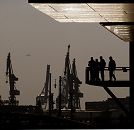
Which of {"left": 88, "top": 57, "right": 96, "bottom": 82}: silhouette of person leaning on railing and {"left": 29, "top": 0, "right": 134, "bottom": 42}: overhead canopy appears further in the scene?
{"left": 88, "top": 57, "right": 96, "bottom": 82}: silhouette of person leaning on railing

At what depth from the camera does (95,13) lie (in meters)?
37.0

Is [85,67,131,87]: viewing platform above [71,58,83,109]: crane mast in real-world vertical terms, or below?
below

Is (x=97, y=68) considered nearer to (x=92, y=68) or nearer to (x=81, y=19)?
(x=92, y=68)

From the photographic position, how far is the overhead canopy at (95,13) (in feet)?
107

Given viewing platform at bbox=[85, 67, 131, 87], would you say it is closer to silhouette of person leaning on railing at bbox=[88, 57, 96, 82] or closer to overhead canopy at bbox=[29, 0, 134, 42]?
silhouette of person leaning on railing at bbox=[88, 57, 96, 82]

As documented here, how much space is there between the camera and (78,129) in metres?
23.6

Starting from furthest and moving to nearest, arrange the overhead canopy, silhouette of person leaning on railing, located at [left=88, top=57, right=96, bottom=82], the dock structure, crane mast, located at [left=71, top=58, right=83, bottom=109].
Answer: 1. crane mast, located at [left=71, top=58, right=83, bottom=109]
2. silhouette of person leaning on railing, located at [left=88, top=57, right=96, bottom=82]
3. the overhead canopy
4. the dock structure

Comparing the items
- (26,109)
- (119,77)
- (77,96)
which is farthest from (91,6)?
(77,96)

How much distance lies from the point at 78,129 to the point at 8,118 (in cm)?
425

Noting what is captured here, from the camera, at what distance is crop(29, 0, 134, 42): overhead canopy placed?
3264cm

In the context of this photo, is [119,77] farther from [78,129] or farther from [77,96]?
[77,96]

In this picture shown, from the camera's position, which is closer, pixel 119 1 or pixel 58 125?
pixel 58 125

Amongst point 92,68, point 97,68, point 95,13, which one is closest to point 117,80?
point 97,68

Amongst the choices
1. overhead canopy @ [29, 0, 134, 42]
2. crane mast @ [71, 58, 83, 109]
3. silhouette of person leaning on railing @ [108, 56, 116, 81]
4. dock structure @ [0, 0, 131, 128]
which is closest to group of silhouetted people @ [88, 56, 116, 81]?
silhouette of person leaning on railing @ [108, 56, 116, 81]
